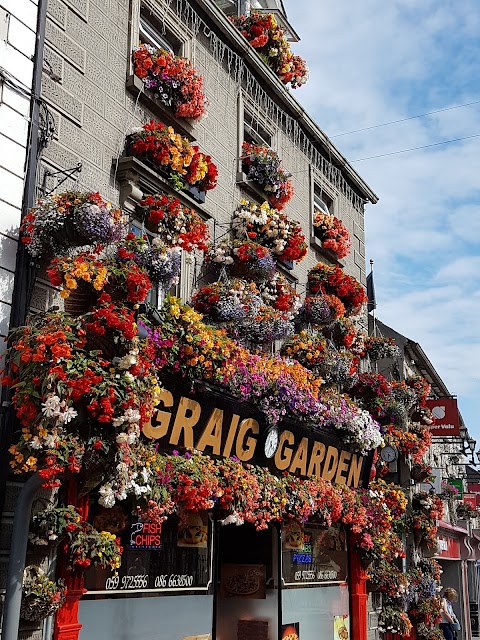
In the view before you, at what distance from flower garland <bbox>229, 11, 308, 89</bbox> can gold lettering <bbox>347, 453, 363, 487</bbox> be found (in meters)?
6.75

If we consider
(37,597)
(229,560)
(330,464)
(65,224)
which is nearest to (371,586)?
(330,464)

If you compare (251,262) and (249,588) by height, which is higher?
(251,262)

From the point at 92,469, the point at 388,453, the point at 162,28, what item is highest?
the point at 162,28

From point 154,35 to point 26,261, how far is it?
465 cm

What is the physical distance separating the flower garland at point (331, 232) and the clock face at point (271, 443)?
16.6 feet

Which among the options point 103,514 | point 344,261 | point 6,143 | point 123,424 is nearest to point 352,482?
point 344,261

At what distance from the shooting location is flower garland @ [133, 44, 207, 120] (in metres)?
9.20

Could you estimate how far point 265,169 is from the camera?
37.7ft

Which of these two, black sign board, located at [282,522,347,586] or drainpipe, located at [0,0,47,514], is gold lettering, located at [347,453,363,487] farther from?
drainpipe, located at [0,0,47,514]

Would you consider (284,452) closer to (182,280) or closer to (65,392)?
(182,280)

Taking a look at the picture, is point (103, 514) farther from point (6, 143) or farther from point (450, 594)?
point (450, 594)

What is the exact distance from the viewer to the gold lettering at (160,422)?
300 inches

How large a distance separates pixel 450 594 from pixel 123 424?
536 inches

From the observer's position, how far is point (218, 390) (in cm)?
867
